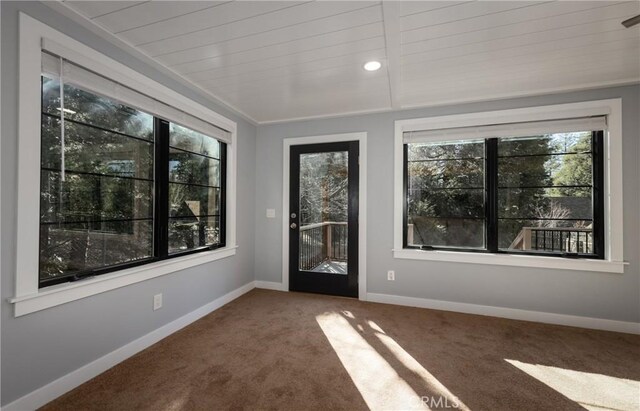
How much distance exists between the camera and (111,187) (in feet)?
6.91

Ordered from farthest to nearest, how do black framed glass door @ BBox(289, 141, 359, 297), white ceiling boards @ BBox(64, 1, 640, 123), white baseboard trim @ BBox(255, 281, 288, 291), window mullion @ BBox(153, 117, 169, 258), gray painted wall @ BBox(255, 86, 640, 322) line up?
white baseboard trim @ BBox(255, 281, 288, 291) < black framed glass door @ BBox(289, 141, 359, 297) < gray painted wall @ BBox(255, 86, 640, 322) < window mullion @ BBox(153, 117, 169, 258) < white ceiling boards @ BBox(64, 1, 640, 123)

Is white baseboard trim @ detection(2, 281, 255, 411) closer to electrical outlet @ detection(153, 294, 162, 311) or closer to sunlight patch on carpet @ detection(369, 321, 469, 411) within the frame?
electrical outlet @ detection(153, 294, 162, 311)

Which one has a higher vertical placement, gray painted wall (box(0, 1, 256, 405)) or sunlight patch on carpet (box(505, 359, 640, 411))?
gray painted wall (box(0, 1, 256, 405))

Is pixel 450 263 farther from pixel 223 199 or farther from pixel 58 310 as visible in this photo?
pixel 58 310

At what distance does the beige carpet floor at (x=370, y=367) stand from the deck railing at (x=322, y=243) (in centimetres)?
88

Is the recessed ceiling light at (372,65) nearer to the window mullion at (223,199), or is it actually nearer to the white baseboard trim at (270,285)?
the window mullion at (223,199)

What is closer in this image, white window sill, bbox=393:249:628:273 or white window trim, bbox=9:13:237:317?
white window trim, bbox=9:13:237:317

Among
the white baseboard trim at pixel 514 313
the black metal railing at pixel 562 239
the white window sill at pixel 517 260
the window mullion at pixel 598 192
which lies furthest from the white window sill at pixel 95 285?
the window mullion at pixel 598 192

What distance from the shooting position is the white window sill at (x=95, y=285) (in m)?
1.56

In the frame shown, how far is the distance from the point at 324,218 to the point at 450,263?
159cm

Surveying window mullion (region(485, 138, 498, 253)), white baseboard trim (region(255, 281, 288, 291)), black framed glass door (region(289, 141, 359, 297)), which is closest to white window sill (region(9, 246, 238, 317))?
white baseboard trim (region(255, 281, 288, 291))

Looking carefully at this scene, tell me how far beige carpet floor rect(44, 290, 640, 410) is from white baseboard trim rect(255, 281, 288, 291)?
2.88 ft

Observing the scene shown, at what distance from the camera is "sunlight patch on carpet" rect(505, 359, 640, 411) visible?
5.60ft

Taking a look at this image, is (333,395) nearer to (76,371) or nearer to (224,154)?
(76,371)
